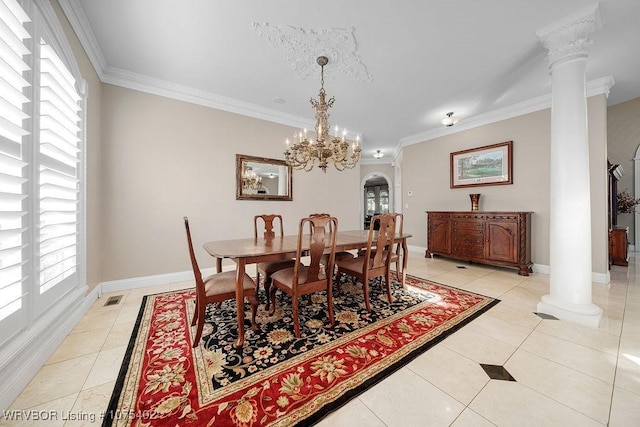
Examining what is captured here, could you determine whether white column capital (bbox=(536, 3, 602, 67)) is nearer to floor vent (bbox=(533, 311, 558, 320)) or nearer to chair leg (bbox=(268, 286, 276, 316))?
floor vent (bbox=(533, 311, 558, 320))

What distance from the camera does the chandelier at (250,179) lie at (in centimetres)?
376

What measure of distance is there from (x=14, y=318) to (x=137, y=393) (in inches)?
31.9

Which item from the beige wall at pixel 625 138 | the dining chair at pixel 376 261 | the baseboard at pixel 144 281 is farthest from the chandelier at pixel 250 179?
the beige wall at pixel 625 138

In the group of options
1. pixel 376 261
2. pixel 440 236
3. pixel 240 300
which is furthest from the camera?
pixel 440 236

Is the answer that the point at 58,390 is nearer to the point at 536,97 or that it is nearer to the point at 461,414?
the point at 461,414

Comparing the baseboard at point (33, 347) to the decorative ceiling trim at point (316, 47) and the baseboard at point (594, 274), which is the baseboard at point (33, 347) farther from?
the baseboard at point (594, 274)

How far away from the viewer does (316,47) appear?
2451mm

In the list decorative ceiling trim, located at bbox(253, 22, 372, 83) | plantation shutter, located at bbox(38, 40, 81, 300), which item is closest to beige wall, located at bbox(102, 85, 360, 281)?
plantation shutter, located at bbox(38, 40, 81, 300)

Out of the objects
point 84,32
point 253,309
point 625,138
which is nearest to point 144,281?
point 253,309

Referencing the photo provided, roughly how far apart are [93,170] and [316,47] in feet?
9.30

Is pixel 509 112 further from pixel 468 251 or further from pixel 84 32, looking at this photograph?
pixel 84 32

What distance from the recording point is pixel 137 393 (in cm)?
127

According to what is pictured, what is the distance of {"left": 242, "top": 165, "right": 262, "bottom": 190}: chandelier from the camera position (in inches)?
148

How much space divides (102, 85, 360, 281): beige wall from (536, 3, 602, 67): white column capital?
142 inches
